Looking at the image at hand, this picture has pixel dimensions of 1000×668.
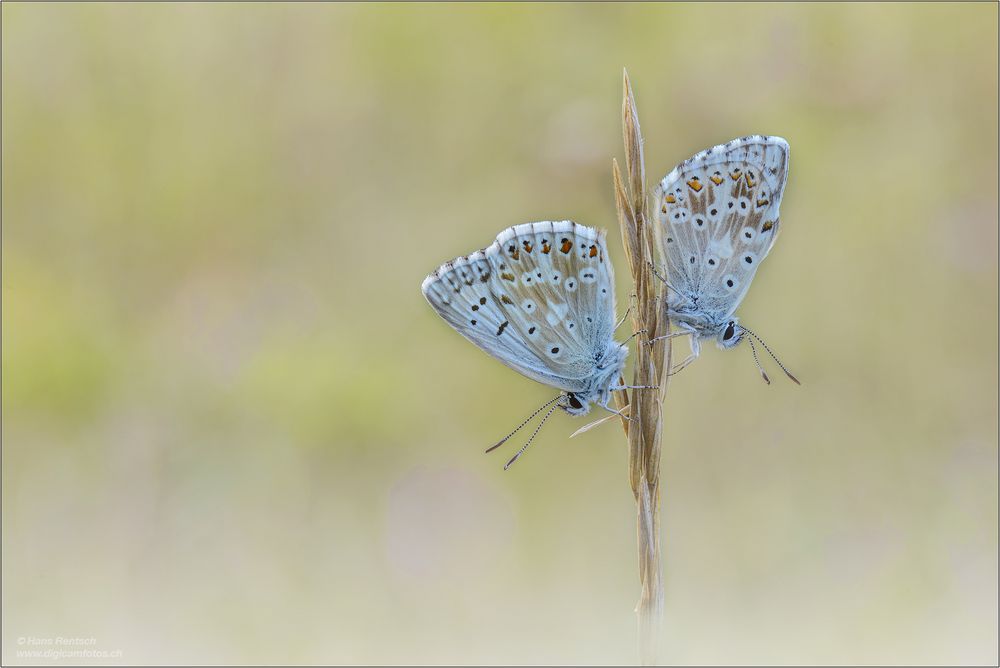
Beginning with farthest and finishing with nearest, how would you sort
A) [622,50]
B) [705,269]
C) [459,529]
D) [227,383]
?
[622,50] → [227,383] → [459,529] → [705,269]

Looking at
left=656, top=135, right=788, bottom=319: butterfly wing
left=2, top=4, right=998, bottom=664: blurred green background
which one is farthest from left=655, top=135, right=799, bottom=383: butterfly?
left=2, top=4, right=998, bottom=664: blurred green background

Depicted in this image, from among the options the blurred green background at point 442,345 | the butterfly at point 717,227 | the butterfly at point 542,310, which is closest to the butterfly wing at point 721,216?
the butterfly at point 717,227

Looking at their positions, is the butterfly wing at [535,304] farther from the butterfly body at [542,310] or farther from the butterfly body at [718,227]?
the butterfly body at [718,227]

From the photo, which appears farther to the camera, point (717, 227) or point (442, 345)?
point (442, 345)

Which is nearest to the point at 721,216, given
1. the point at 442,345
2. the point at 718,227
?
the point at 718,227

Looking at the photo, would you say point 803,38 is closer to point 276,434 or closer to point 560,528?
point 560,528

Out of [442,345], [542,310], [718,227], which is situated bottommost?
[442,345]

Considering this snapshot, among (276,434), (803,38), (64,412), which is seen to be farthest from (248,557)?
(803,38)

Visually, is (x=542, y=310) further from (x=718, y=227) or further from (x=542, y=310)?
(x=718, y=227)
